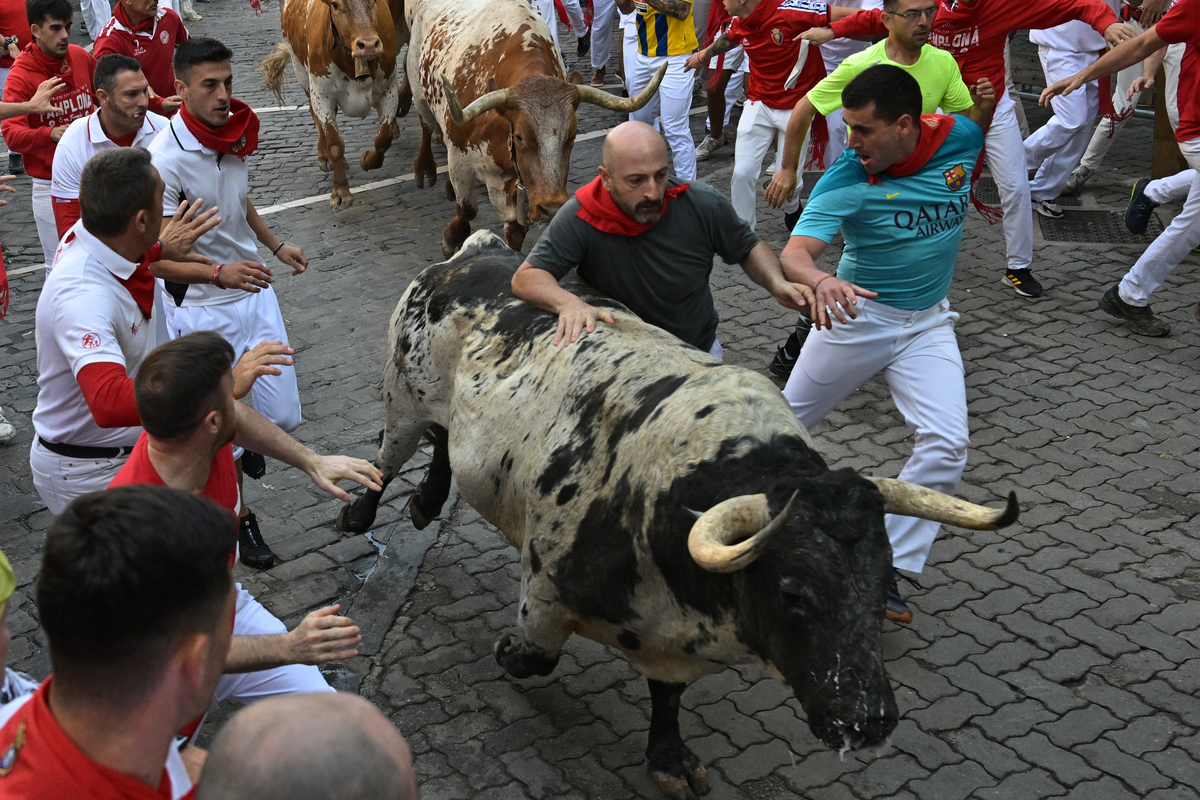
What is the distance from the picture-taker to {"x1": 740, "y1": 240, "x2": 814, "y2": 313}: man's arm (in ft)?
14.4

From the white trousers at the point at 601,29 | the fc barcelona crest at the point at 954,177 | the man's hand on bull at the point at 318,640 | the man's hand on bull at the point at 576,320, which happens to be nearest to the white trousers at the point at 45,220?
the man's hand on bull at the point at 576,320

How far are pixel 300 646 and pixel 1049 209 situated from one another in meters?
8.43

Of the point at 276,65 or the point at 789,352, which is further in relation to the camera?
the point at 276,65

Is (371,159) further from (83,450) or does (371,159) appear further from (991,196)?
(83,450)

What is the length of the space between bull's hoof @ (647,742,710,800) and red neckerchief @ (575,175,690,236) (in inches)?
82.9

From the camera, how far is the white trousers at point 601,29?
13.6 metres

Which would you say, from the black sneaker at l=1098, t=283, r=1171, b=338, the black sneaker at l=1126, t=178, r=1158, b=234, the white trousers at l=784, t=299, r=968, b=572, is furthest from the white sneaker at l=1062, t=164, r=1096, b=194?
the white trousers at l=784, t=299, r=968, b=572

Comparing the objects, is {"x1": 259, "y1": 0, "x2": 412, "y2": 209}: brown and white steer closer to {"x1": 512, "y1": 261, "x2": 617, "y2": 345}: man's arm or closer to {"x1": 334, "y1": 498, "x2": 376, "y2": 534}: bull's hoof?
{"x1": 334, "y1": 498, "x2": 376, "y2": 534}: bull's hoof

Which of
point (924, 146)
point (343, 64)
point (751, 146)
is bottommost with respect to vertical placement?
point (751, 146)

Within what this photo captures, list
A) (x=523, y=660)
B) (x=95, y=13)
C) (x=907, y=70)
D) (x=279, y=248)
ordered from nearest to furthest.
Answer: (x=523, y=660) < (x=279, y=248) < (x=907, y=70) < (x=95, y=13)

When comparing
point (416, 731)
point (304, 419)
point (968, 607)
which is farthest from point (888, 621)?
point (304, 419)

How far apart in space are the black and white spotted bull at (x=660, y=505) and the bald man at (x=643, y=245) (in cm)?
16

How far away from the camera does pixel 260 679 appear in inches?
130

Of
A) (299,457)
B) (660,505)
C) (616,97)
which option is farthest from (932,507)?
(616,97)
